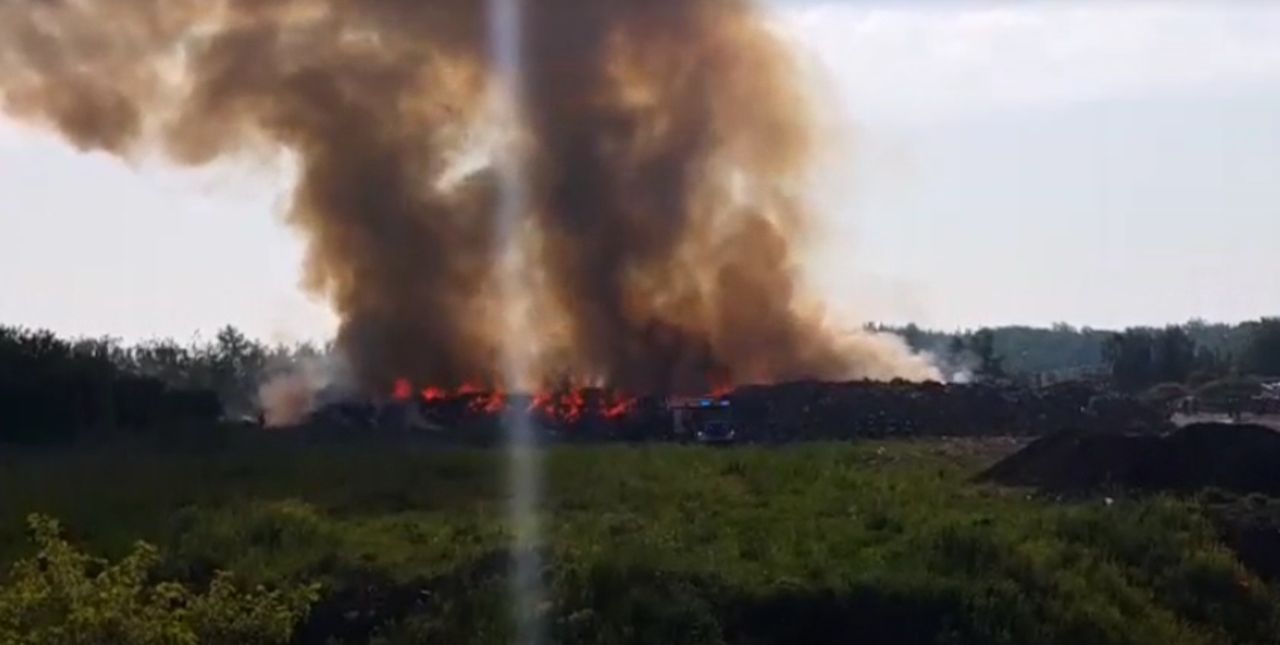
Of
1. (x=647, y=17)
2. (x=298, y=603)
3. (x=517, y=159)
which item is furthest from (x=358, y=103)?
(x=298, y=603)

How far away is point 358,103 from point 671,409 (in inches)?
481

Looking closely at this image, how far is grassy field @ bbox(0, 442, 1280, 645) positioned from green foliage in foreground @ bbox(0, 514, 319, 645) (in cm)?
938

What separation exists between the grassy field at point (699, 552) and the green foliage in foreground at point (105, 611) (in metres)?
9.38

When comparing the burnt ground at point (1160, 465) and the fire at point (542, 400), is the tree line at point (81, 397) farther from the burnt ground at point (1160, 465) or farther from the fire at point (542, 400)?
the burnt ground at point (1160, 465)

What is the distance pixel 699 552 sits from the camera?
1112 inches

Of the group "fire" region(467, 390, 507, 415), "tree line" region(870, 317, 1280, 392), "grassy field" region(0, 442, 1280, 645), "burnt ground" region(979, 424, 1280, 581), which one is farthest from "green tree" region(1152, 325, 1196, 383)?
"grassy field" region(0, 442, 1280, 645)

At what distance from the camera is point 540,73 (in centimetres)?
5512

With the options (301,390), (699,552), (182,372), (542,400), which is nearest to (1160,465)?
(699,552)

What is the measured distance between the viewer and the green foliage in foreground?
47.2ft

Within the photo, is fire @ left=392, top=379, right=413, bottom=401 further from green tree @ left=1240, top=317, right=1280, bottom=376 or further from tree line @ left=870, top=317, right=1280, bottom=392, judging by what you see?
green tree @ left=1240, top=317, right=1280, bottom=376

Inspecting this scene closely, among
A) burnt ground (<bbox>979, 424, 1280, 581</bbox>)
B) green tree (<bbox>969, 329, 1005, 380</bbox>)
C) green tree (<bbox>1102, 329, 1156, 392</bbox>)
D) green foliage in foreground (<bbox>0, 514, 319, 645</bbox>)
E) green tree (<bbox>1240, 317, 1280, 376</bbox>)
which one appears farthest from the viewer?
green tree (<bbox>1240, 317, 1280, 376</bbox>)

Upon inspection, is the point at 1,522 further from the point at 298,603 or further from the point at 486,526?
the point at 298,603

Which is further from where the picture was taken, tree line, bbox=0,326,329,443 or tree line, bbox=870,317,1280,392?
tree line, bbox=870,317,1280,392

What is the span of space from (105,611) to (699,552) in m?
14.7
